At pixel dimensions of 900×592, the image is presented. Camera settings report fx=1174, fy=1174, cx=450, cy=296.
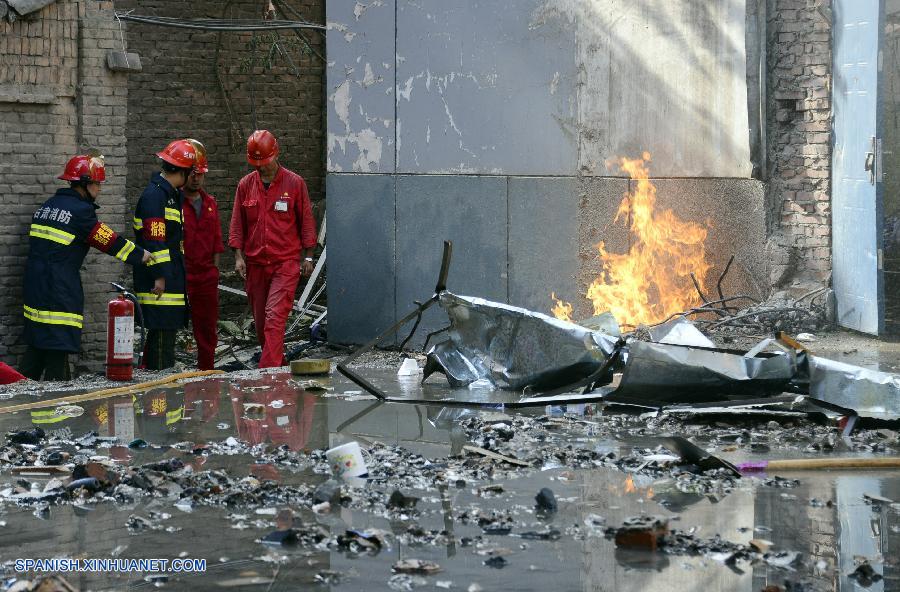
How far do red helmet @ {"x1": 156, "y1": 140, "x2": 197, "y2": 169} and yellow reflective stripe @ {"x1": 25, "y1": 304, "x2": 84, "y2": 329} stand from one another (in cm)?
150

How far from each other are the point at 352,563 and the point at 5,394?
174 inches

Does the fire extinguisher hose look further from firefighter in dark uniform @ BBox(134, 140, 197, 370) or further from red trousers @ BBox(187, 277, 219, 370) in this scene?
red trousers @ BBox(187, 277, 219, 370)

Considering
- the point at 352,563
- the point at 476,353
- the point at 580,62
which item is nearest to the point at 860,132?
the point at 580,62

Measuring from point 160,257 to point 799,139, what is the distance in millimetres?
5934

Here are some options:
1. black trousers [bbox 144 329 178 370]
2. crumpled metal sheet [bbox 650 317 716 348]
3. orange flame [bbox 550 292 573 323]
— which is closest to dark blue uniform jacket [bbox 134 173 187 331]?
black trousers [bbox 144 329 178 370]

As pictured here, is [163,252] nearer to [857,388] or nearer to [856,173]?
[857,388]

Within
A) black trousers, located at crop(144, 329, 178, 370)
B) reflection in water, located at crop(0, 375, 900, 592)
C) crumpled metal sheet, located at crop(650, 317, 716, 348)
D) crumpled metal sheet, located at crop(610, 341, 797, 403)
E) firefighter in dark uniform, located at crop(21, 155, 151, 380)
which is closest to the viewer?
reflection in water, located at crop(0, 375, 900, 592)

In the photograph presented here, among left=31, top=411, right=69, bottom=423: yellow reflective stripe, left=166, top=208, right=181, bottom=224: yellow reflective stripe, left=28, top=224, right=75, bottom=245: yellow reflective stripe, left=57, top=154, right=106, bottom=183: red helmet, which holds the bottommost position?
left=31, top=411, right=69, bottom=423: yellow reflective stripe

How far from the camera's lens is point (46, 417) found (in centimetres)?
682

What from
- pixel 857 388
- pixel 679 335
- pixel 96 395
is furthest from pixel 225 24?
pixel 857 388

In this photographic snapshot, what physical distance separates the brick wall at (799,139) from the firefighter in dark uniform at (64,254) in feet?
19.2

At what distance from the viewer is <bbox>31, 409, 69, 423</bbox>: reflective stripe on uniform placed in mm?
6719

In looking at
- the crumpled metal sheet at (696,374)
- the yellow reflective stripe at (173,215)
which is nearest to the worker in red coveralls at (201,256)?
the yellow reflective stripe at (173,215)

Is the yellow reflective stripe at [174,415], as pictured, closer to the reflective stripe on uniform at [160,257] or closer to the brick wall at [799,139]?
the reflective stripe on uniform at [160,257]
